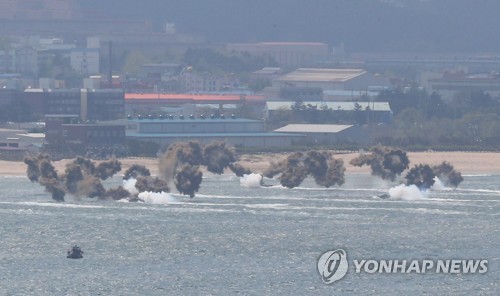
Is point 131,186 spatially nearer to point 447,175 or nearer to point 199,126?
point 447,175

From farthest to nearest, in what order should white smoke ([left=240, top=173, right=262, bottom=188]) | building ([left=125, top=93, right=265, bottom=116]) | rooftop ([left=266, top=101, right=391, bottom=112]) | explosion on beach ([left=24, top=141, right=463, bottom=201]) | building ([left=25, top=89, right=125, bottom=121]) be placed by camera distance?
building ([left=125, top=93, right=265, bottom=116])
rooftop ([left=266, top=101, right=391, bottom=112])
building ([left=25, top=89, right=125, bottom=121])
white smoke ([left=240, top=173, right=262, bottom=188])
explosion on beach ([left=24, top=141, right=463, bottom=201])

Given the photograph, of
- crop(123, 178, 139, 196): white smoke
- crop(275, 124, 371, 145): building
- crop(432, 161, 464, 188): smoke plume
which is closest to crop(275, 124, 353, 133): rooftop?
crop(275, 124, 371, 145): building

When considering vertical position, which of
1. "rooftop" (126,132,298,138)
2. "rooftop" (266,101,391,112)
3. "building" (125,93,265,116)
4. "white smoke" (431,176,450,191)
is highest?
"rooftop" (266,101,391,112)

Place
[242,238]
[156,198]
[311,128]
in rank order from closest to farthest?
1. [242,238]
2. [156,198]
3. [311,128]

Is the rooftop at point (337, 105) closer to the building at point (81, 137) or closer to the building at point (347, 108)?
the building at point (347, 108)

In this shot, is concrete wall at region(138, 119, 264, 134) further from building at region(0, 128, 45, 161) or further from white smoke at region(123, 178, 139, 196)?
white smoke at region(123, 178, 139, 196)

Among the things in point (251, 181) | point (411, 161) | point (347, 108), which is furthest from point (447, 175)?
point (347, 108)
